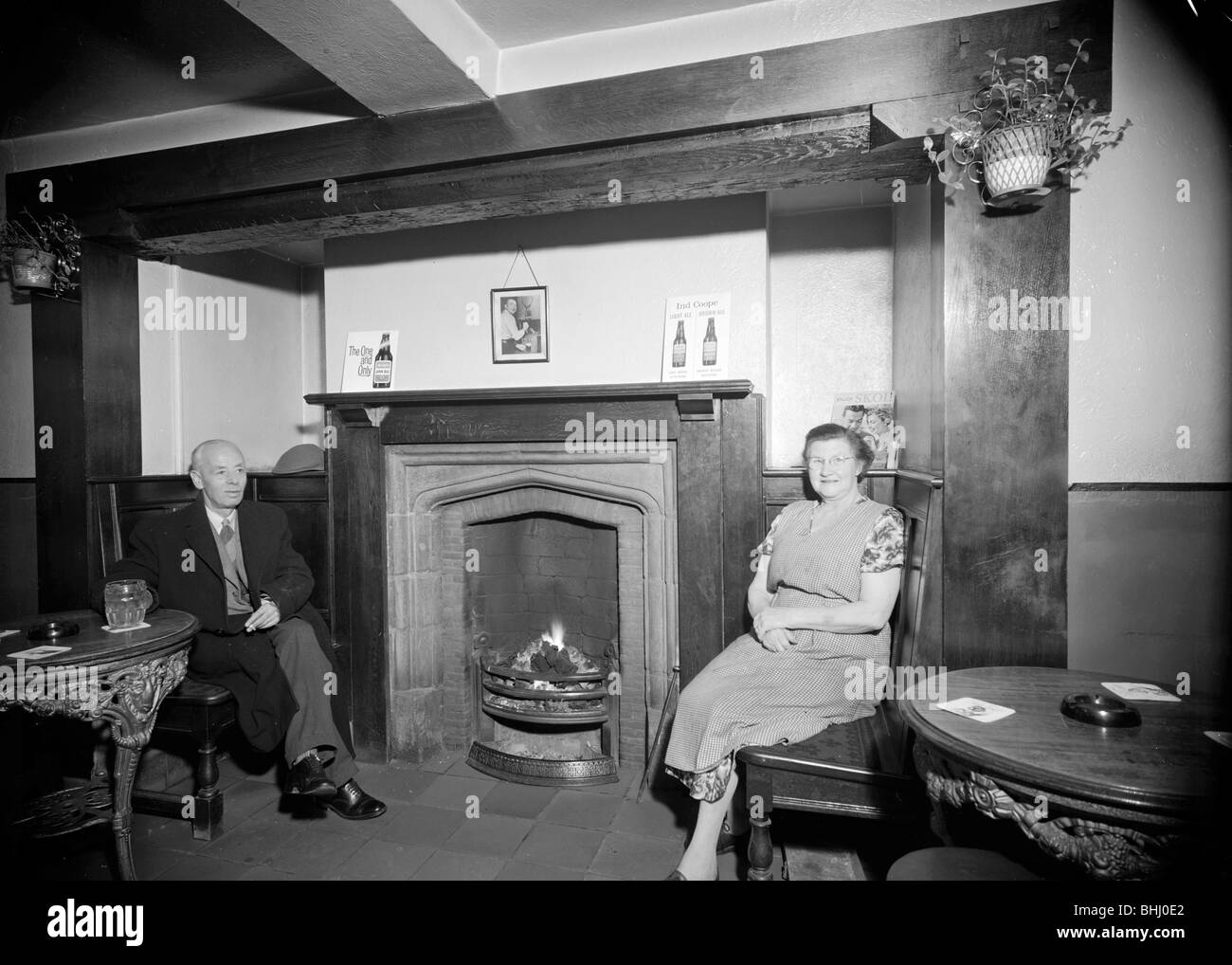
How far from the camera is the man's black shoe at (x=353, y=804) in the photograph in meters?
2.87

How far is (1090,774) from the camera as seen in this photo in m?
1.36

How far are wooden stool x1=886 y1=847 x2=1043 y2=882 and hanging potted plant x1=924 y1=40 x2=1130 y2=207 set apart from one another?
6.00ft

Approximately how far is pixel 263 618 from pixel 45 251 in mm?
2095

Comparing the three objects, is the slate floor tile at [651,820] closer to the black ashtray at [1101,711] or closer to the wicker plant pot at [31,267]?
the black ashtray at [1101,711]

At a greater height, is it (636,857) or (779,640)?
(779,640)

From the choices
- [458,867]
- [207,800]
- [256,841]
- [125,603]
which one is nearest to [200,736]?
[207,800]

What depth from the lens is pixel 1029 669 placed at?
6.72 ft

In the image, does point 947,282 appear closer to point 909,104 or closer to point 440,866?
point 909,104

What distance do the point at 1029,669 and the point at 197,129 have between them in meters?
4.03

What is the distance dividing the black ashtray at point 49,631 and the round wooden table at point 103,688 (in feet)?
0.07

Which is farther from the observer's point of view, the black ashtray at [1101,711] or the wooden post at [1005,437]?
the wooden post at [1005,437]

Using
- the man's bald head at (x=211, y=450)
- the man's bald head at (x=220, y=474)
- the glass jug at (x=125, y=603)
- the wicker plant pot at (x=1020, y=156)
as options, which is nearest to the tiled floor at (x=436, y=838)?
the glass jug at (x=125, y=603)

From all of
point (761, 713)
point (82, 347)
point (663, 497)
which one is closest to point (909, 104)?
point (663, 497)

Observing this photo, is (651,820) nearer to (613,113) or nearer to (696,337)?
(696,337)
